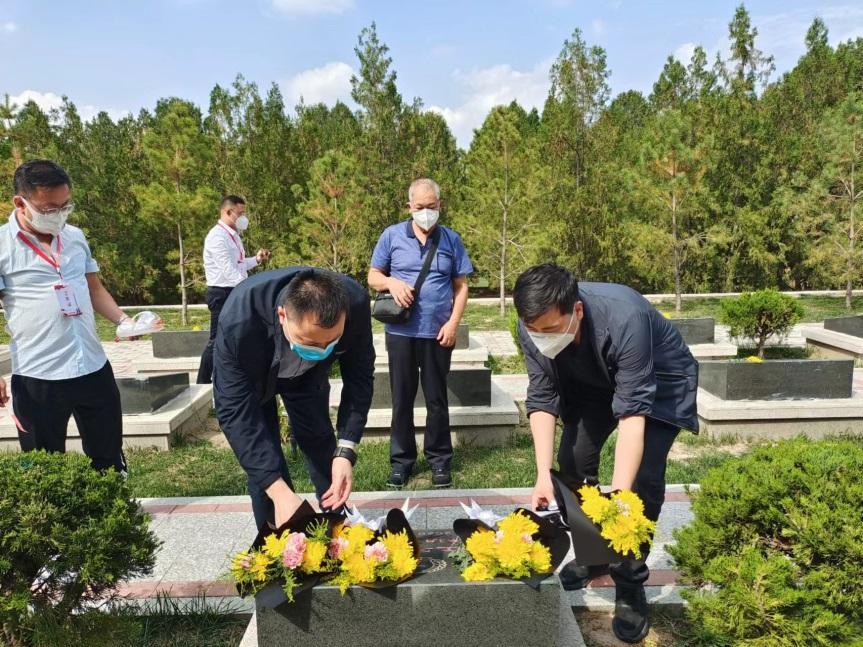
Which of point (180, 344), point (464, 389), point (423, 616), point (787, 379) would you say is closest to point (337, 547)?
point (423, 616)

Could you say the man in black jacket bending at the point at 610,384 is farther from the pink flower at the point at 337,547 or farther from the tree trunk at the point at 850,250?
the tree trunk at the point at 850,250

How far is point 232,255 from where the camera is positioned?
18.7 feet

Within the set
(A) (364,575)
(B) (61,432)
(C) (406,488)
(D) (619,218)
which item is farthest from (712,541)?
(D) (619,218)

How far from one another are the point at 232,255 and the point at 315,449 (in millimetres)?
3416

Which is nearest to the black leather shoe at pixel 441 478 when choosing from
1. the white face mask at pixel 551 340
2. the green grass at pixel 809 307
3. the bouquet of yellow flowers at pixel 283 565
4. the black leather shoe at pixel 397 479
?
the black leather shoe at pixel 397 479

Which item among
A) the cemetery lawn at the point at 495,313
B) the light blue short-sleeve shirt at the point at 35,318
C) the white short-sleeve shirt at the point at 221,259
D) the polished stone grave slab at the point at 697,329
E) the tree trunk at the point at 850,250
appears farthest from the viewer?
the tree trunk at the point at 850,250

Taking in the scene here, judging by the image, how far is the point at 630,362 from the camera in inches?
86.5

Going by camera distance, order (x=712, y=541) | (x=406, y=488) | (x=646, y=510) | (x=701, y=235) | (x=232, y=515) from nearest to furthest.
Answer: (x=712, y=541) < (x=646, y=510) < (x=232, y=515) < (x=406, y=488) < (x=701, y=235)

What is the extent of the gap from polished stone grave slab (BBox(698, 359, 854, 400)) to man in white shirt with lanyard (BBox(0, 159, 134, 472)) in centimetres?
478

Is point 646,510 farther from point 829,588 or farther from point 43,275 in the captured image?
point 43,275

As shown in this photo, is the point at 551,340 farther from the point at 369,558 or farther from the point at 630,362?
the point at 369,558

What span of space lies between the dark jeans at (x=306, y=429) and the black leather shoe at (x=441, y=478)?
55.1 inches

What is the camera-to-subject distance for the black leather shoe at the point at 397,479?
405cm

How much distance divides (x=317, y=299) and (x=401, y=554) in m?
0.88
